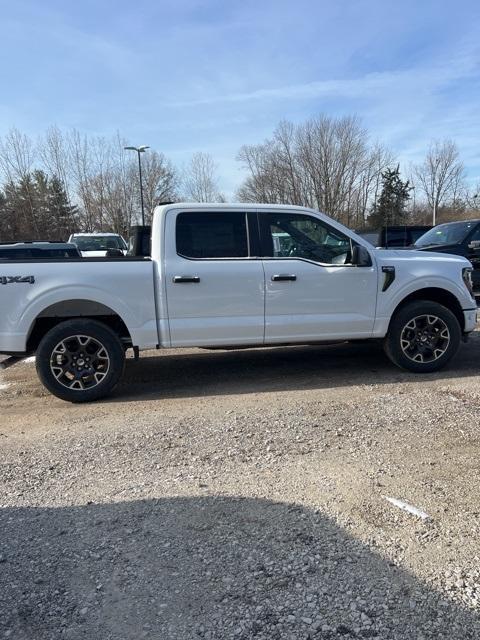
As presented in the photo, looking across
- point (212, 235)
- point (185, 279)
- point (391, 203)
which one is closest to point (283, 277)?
point (212, 235)

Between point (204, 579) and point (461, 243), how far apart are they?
403 inches

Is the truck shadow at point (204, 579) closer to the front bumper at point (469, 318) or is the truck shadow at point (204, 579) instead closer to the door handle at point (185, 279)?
the door handle at point (185, 279)

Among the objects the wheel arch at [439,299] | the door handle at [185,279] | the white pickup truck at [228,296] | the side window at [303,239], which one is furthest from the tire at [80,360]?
the wheel arch at [439,299]

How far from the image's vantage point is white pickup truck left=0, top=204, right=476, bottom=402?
528 centimetres

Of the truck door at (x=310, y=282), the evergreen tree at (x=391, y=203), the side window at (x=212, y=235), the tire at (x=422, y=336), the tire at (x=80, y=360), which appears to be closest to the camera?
the tire at (x=80, y=360)

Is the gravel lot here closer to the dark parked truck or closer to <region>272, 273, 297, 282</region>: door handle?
<region>272, 273, 297, 282</region>: door handle

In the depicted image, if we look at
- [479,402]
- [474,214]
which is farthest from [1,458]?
[474,214]

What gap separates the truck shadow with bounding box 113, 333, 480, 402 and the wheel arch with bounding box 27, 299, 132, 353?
0.76 m

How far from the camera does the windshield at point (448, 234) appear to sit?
11191 millimetres

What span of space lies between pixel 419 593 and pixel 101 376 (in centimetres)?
386

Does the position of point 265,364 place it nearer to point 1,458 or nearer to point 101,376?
point 101,376

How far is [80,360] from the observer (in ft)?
17.6

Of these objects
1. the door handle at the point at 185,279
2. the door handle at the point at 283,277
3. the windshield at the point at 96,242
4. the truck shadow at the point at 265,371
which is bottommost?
the truck shadow at the point at 265,371

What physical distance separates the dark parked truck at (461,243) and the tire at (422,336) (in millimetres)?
4901
